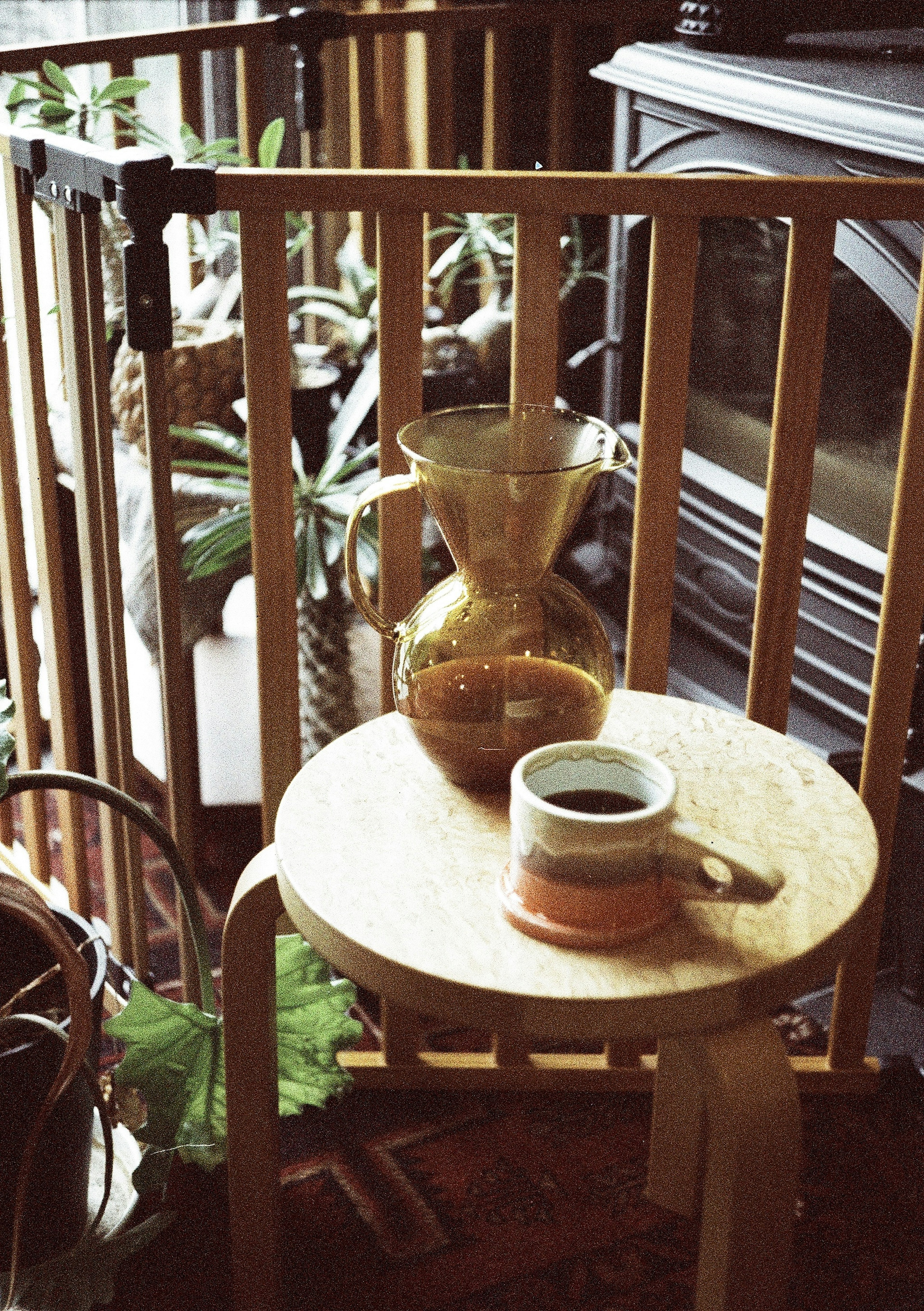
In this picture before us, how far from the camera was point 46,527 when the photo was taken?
1475 mm

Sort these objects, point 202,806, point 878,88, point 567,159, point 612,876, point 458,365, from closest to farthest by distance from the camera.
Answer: point 612,876
point 878,88
point 202,806
point 458,365
point 567,159

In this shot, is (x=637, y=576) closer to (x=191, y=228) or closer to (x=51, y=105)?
(x=51, y=105)

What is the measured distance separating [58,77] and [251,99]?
1.52 ft

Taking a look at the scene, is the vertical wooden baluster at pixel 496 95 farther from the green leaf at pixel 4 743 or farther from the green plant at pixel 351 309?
the green leaf at pixel 4 743

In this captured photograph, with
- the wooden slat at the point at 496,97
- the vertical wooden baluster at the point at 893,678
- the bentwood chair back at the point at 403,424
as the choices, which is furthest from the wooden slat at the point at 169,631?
the wooden slat at the point at 496,97

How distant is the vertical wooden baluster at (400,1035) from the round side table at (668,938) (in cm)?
52

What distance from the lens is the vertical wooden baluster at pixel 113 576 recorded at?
1215 mm

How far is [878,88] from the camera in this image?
1.59 metres

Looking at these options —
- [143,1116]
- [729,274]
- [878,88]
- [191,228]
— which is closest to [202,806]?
[143,1116]

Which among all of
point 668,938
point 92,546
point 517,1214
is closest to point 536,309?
point 92,546

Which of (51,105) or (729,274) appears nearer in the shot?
(51,105)

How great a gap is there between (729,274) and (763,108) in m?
0.37

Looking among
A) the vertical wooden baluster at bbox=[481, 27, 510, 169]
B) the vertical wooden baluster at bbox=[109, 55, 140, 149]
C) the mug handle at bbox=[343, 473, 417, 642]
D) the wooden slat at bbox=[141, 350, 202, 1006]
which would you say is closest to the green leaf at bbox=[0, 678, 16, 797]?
the wooden slat at bbox=[141, 350, 202, 1006]

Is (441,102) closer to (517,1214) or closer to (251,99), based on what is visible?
(251,99)
